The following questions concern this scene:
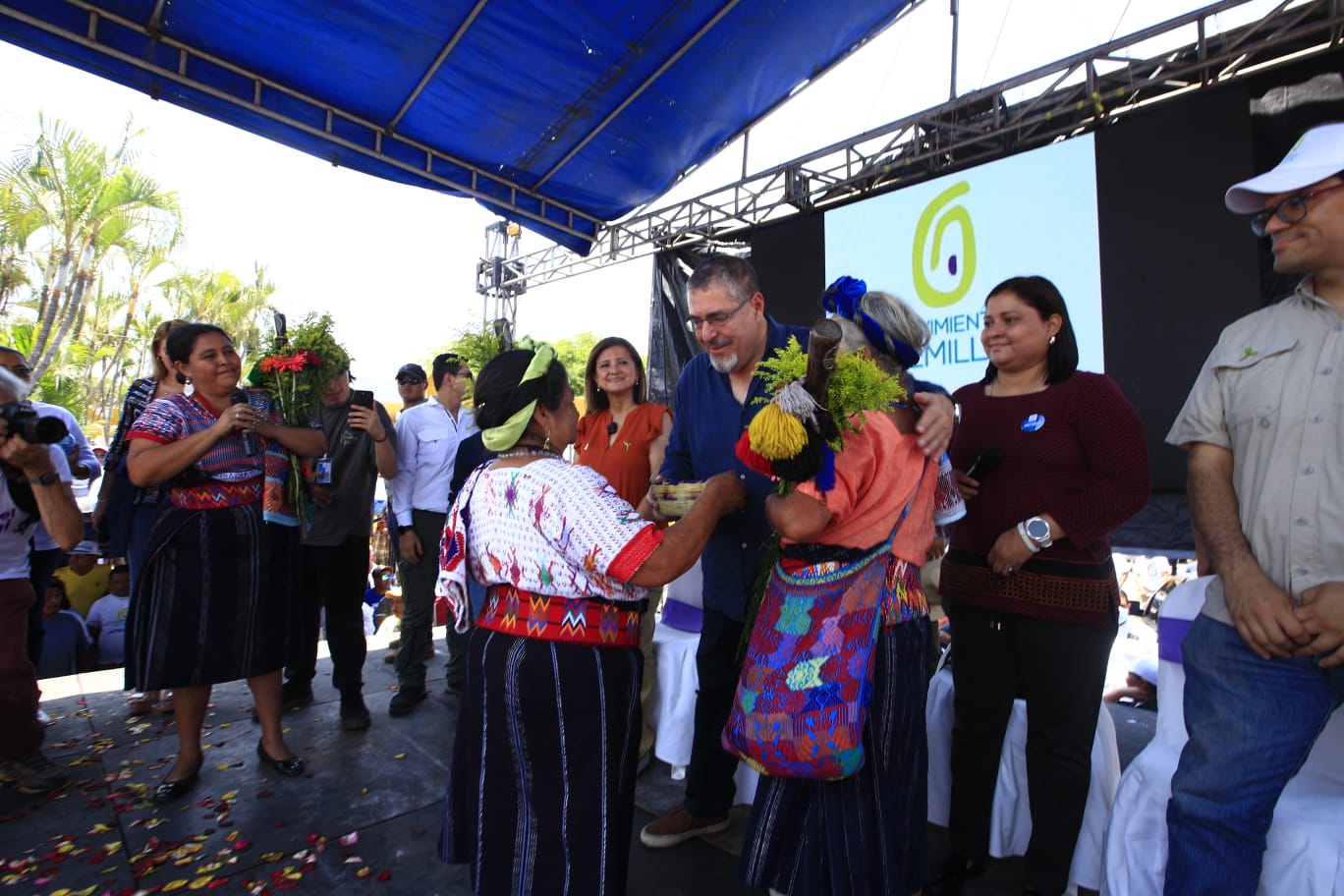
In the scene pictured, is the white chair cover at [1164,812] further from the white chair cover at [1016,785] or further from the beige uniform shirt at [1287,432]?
the beige uniform shirt at [1287,432]

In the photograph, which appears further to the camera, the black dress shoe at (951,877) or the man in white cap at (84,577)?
the man in white cap at (84,577)

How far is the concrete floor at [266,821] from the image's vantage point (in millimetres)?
2203

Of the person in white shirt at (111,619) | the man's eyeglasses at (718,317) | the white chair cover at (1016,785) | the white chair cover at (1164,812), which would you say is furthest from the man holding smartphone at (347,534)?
the white chair cover at (1164,812)

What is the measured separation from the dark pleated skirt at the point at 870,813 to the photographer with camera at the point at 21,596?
270cm

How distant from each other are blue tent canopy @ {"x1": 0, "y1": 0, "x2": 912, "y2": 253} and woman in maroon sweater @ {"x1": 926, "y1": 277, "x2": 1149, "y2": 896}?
2.95 metres

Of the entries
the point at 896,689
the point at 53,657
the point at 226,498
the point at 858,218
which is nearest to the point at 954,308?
the point at 858,218

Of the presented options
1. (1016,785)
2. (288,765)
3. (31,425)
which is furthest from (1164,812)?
(31,425)

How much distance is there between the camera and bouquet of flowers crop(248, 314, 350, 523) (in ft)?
9.66

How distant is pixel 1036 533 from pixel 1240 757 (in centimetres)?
67

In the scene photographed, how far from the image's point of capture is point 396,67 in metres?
4.12

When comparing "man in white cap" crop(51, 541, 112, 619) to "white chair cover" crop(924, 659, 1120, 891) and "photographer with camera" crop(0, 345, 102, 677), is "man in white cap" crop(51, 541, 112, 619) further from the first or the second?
"white chair cover" crop(924, 659, 1120, 891)

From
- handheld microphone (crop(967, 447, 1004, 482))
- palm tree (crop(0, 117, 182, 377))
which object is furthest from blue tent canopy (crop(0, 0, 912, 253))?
palm tree (crop(0, 117, 182, 377))

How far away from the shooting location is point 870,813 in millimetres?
1540

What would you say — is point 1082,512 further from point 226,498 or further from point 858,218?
point 858,218
